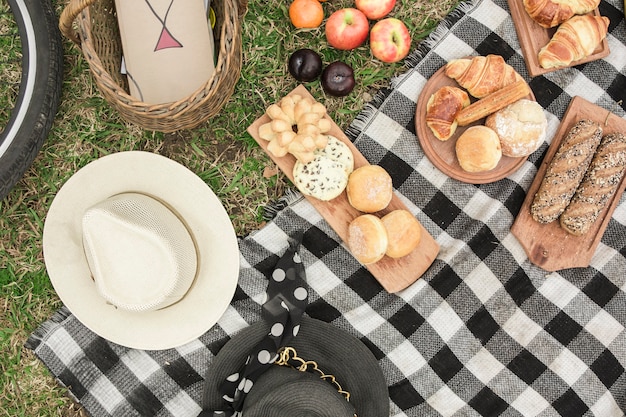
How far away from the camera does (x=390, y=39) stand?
2107 mm

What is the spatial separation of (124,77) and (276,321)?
1120mm

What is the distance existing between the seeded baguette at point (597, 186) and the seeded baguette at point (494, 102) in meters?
0.39

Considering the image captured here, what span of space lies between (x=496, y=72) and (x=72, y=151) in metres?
1.74

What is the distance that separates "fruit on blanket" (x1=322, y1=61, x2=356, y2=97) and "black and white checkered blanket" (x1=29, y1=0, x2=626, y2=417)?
0.57 ft

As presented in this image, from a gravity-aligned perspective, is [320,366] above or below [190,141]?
below

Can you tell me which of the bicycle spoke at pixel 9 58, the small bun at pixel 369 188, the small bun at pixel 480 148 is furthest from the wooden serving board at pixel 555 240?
the bicycle spoke at pixel 9 58

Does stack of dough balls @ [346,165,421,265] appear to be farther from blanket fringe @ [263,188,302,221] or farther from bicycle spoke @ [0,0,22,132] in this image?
bicycle spoke @ [0,0,22,132]

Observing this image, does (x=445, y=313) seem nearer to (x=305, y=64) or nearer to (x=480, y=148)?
(x=480, y=148)

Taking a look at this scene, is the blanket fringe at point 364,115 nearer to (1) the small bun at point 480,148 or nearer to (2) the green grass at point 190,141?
(2) the green grass at point 190,141

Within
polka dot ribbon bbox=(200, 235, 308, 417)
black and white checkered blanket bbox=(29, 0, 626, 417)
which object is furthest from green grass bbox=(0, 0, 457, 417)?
polka dot ribbon bbox=(200, 235, 308, 417)

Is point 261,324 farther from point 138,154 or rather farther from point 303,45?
point 303,45

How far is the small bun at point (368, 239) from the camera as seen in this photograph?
1.94 m

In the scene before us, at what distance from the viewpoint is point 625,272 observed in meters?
2.15

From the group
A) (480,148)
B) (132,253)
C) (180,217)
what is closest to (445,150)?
(480,148)
